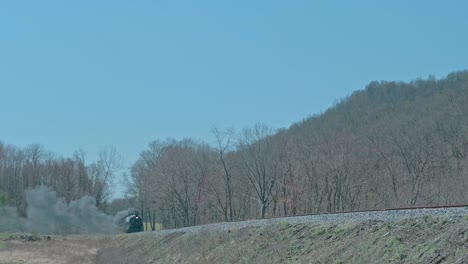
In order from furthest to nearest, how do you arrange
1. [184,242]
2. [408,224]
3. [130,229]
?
[130,229] < [184,242] < [408,224]

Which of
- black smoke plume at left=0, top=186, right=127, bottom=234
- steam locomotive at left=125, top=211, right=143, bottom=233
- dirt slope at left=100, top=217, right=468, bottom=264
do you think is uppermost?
black smoke plume at left=0, top=186, right=127, bottom=234

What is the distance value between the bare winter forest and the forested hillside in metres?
0.12

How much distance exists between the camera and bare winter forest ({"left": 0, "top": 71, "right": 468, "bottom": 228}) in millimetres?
72750

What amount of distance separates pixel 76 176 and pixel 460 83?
80.7 m

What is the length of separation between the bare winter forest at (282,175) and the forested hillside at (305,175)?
123mm

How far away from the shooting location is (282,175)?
263ft

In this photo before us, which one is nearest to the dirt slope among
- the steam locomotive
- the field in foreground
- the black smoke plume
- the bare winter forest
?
the field in foreground

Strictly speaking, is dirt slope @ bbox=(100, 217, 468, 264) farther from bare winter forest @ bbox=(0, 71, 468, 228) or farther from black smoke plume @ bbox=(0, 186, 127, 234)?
black smoke plume @ bbox=(0, 186, 127, 234)

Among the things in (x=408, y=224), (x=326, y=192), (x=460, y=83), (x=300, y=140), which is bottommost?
(x=408, y=224)

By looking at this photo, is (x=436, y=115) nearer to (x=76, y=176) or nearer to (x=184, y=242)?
(x=76, y=176)

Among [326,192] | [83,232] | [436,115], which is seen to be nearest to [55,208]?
[83,232]

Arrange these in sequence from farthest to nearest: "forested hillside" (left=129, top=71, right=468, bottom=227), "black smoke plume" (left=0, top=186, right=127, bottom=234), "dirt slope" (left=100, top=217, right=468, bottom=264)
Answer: "black smoke plume" (left=0, top=186, right=127, bottom=234) < "forested hillside" (left=129, top=71, right=468, bottom=227) < "dirt slope" (left=100, top=217, right=468, bottom=264)

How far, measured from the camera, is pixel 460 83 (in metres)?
145

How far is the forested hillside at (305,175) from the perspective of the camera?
72312 mm
